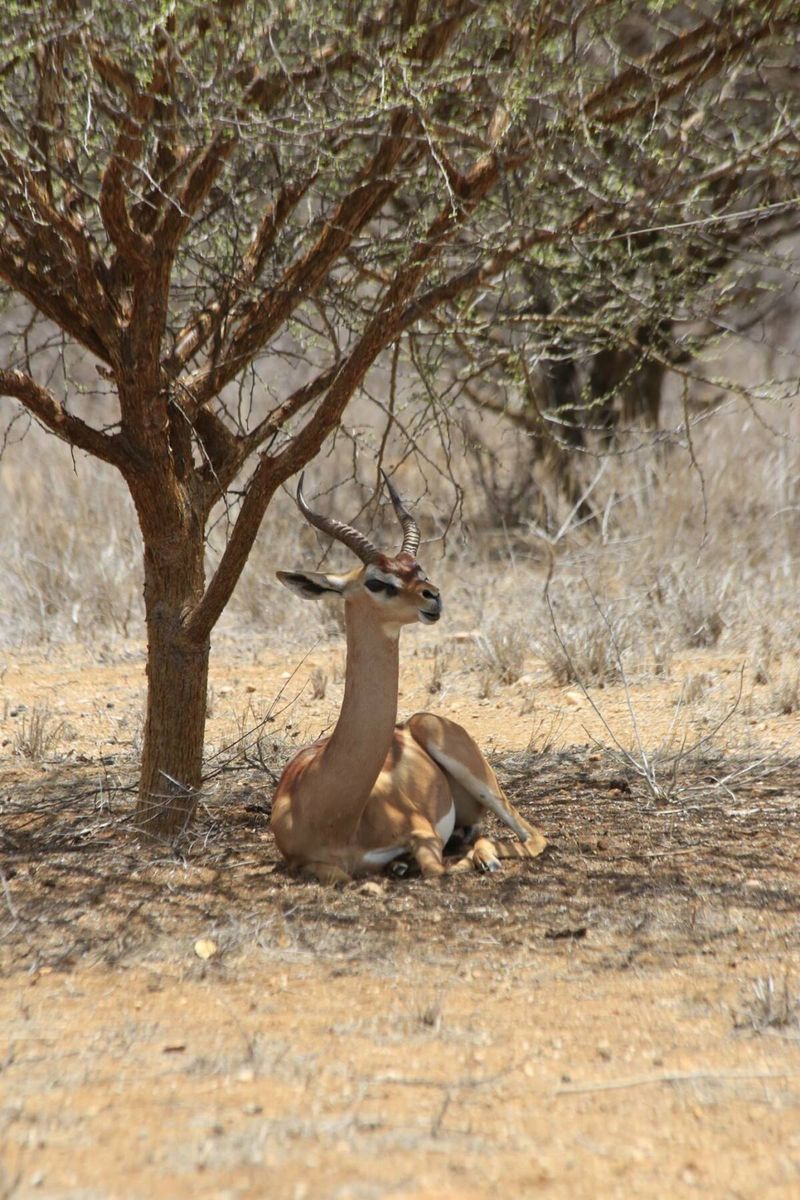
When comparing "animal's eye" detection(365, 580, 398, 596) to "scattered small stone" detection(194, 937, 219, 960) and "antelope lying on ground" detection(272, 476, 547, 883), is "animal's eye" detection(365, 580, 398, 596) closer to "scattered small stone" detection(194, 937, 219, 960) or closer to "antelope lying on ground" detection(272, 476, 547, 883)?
"antelope lying on ground" detection(272, 476, 547, 883)

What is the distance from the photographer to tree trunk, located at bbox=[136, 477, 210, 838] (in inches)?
227

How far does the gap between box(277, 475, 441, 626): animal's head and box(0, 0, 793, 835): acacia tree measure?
0.98 feet

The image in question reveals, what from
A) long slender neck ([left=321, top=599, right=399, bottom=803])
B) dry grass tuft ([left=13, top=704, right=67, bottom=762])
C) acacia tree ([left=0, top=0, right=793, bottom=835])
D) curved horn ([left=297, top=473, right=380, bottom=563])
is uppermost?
acacia tree ([left=0, top=0, right=793, bottom=835])

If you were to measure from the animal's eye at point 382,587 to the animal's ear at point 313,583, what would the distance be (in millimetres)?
201

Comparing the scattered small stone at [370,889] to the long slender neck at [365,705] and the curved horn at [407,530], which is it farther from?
the curved horn at [407,530]

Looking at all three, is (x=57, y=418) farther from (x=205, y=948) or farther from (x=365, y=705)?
(x=205, y=948)

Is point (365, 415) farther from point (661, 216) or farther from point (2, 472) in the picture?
point (661, 216)

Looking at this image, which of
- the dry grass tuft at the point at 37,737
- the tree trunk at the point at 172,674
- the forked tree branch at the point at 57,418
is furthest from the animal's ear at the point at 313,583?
the dry grass tuft at the point at 37,737

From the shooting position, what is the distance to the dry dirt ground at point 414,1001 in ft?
9.62

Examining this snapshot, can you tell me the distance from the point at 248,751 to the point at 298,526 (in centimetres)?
543

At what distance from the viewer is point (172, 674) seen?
5832mm

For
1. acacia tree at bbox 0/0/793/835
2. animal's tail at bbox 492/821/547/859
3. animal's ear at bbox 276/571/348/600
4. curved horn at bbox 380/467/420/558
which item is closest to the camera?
acacia tree at bbox 0/0/793/835

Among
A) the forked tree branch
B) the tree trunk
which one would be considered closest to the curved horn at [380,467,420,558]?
the tree trunk

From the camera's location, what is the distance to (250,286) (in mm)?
6012
